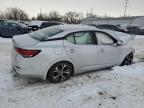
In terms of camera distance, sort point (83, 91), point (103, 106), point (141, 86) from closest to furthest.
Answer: point (103, 106) → point (83, 91) → point (141, 86)

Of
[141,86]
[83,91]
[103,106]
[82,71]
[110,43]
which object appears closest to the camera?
[103,106]

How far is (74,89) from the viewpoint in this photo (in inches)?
177

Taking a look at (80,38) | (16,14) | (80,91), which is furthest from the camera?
(16,14)

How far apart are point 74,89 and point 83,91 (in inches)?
9.9

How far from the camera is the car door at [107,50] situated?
5496 mm

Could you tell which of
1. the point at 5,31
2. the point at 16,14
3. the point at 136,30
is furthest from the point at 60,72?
the point at 16,14

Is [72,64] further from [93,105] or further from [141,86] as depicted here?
[141,86]

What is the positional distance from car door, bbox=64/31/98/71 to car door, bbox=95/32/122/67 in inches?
8.2

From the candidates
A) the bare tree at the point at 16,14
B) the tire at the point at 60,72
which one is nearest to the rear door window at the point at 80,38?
the tire at the point at 60,72

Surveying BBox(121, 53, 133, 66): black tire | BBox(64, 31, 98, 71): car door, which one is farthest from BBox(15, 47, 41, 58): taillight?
BBox(121, 53, 133, 66): black tire

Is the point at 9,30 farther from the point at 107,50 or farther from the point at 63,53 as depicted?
the point at 63,53

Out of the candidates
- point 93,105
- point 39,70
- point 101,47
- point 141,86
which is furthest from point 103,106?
point 101,47

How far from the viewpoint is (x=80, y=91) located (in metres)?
4.38

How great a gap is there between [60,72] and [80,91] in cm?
84
